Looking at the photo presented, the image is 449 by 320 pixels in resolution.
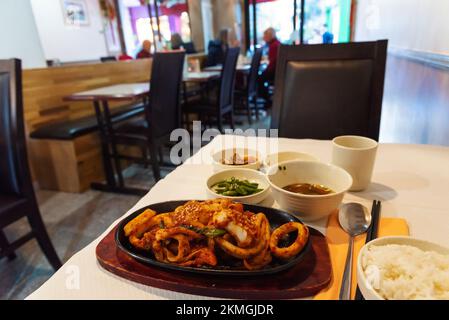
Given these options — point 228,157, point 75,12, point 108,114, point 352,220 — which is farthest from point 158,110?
point 75,12

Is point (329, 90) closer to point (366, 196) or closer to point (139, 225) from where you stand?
point (366, 196)

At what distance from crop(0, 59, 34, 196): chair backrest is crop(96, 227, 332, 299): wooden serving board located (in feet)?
3.52

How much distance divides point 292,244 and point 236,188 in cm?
23

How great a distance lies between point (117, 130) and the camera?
242 cm

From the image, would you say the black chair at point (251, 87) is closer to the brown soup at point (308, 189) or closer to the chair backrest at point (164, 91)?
the chair backrest at point (164, 91)

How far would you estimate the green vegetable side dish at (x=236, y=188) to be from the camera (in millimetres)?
667

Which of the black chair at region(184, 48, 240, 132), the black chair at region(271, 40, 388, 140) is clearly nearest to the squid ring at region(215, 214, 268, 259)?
the black chair at region(271, 40, 388, 140)

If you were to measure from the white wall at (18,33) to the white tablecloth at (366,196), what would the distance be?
109 inches

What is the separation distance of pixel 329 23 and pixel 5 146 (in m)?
6.90

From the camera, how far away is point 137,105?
11.1ft
